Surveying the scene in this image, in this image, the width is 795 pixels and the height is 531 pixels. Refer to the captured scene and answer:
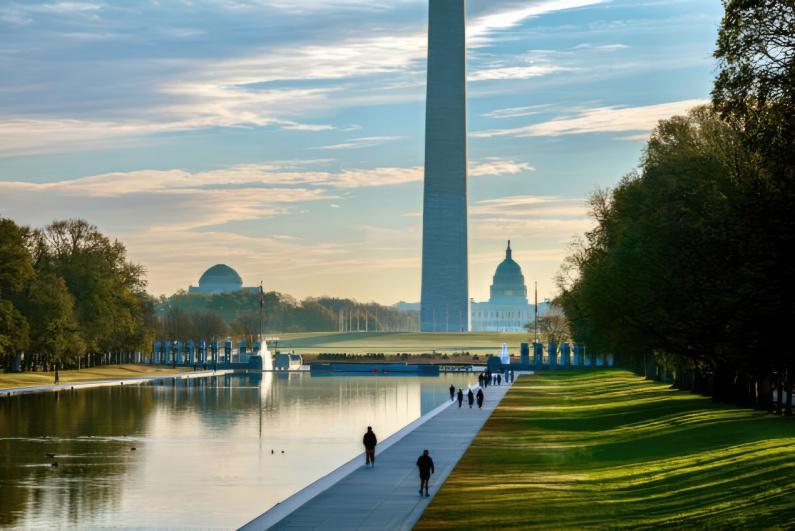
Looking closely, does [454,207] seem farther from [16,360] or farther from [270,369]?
[16,360]

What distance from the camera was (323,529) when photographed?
24703 millimetres

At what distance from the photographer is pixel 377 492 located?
30.7 metres

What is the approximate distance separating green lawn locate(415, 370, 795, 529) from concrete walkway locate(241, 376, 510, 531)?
613 mm

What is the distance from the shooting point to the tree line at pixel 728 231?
87.5 feet

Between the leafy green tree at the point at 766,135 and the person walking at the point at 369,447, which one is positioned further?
the person walking at the point at 369,447

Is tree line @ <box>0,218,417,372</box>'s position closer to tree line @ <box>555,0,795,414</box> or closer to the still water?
the still water

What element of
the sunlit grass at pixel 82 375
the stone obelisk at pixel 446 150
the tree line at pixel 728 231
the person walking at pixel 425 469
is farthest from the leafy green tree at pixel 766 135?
the stone obelisk at pixel 446 150

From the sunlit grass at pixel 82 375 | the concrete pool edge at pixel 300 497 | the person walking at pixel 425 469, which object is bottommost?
the concrete pool edge at pixel 300 497

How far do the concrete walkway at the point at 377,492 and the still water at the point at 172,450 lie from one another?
63.6 inches

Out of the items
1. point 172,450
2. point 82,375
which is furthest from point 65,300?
point 172,450

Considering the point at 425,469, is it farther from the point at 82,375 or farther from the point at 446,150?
the point at 446,150

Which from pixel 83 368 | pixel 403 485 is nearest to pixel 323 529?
pixel 403 485

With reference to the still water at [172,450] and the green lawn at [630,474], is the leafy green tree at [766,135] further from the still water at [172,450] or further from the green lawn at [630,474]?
the still water at [172,450]

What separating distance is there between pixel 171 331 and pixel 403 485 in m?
143
